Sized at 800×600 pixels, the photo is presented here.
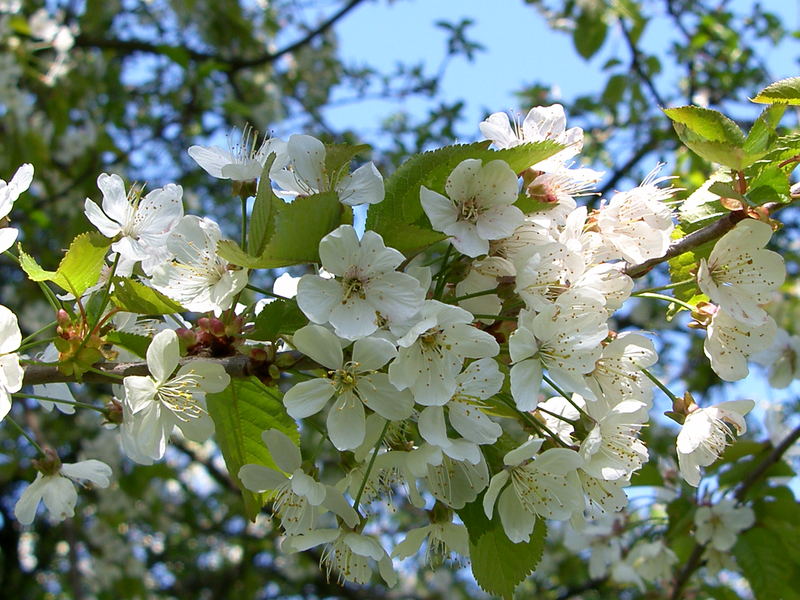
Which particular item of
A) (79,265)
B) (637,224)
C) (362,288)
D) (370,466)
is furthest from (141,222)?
(637,224)

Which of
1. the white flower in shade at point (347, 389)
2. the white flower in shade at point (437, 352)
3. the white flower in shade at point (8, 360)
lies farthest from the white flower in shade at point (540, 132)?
the white flower in shade at point (8, 360)

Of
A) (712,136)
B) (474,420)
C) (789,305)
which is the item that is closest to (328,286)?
(474,420)

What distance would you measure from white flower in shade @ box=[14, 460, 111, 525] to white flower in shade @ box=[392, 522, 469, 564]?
561mm

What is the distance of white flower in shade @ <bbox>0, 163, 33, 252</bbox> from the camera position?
1202 millimetres

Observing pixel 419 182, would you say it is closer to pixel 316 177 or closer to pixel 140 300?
pixel 316 177

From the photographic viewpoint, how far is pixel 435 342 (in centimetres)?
116

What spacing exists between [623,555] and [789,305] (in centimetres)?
350

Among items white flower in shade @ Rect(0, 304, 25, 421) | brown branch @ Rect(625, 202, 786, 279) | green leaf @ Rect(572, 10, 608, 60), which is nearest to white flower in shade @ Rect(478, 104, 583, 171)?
brown branch @ Rect(625, 202, 786, 279)

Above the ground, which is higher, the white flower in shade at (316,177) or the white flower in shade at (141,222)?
the white flower in shade at (316,177)

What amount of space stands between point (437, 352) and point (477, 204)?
24 cm

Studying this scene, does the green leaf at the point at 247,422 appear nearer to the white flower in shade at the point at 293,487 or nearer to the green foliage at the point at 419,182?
the white flower in shade at the point at 293,487

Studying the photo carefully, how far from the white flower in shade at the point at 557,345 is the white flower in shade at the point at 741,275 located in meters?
0.25

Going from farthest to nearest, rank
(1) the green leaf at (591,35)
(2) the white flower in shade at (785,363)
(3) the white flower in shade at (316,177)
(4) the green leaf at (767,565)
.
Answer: (1) the green leaf at (591,35) < (2) the white flower in shade at (785,363) < (4) the green leaf at (767,565) < (3) the white flower in shade at (316,177)

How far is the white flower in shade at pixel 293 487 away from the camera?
1.22 meters
